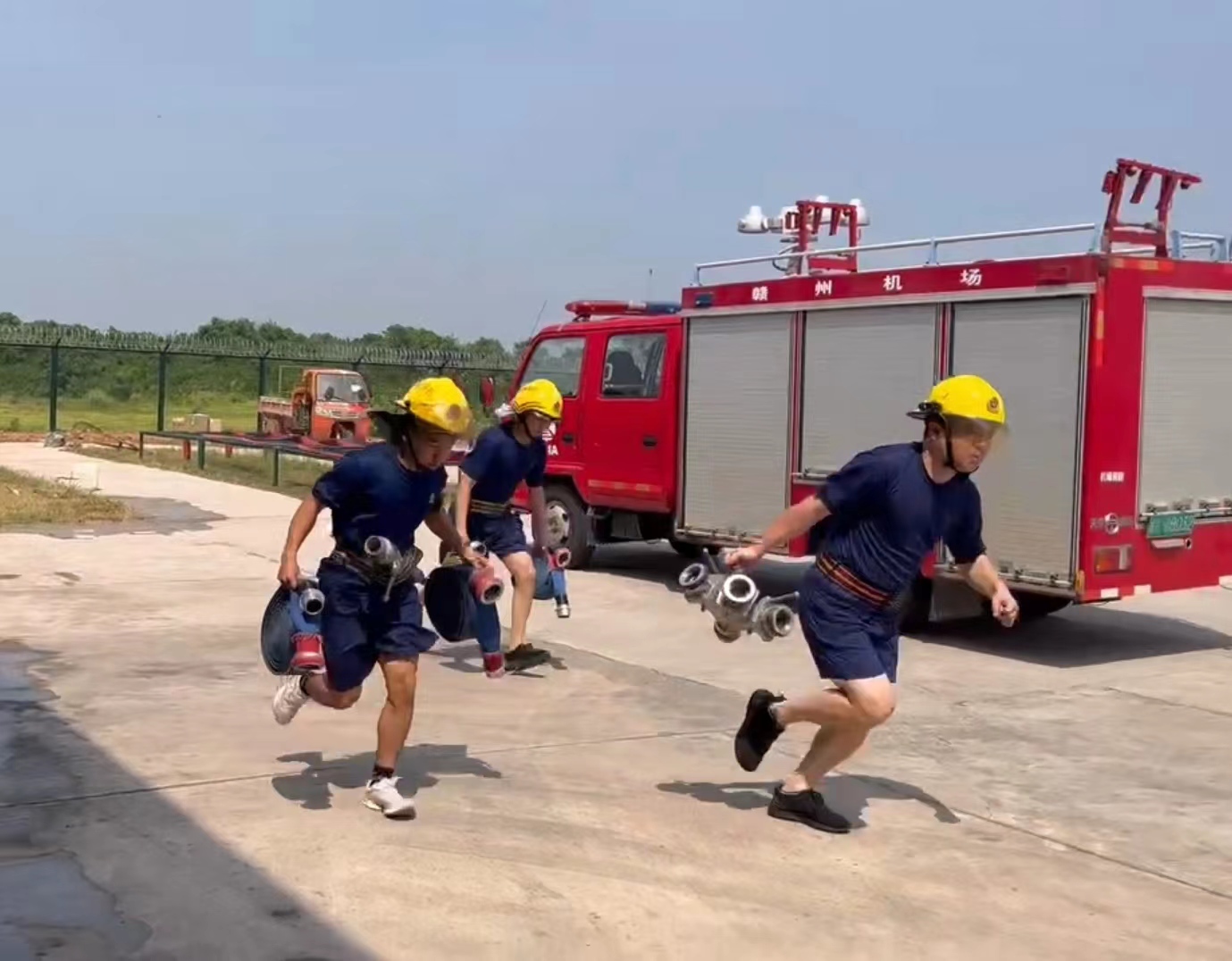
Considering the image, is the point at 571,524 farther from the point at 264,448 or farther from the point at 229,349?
the point at 229,349

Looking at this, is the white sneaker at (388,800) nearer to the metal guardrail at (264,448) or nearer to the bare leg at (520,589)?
the bare leg at (520,589)

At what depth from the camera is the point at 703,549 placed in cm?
1443

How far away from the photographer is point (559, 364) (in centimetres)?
1368

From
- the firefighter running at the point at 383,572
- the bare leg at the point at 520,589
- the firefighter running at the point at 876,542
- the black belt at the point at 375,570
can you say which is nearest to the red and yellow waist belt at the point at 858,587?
the firefighter running at the point at 876,542

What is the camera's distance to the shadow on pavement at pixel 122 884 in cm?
437

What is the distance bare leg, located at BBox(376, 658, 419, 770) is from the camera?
5605mm

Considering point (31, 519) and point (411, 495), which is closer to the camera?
point (411, 495)

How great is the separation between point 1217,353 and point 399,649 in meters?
6.71

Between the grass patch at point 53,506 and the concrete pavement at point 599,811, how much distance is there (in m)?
6.41

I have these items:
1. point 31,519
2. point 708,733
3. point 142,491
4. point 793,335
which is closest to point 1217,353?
point 793,335

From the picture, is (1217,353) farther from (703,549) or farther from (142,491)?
(142,491)

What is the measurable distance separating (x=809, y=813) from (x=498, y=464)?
3.40m

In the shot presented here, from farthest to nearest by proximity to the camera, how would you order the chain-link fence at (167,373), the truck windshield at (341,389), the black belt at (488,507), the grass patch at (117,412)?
the grass patch at (117,412)
the chain-link fence at (167,373)
the truck windshield at (341,389)
the black belt at (488,507)

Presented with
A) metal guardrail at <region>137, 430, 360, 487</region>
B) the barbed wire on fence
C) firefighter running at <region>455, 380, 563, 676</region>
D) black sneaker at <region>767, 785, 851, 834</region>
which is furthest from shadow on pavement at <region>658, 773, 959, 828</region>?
the barbed wire on fence
